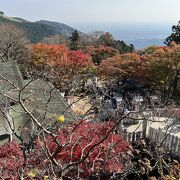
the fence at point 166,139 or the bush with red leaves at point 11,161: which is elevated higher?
the bush with red leaves at point 11,161

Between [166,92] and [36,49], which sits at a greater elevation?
[36,49]

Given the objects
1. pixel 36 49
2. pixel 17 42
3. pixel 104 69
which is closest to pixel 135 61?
pixel 104 69

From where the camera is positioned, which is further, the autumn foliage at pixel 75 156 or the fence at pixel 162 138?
the fence at pixel 162 138

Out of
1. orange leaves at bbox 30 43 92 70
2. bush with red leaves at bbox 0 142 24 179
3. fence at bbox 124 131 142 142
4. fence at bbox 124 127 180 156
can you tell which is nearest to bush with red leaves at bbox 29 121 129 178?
bush with red leaves at bbox 0 142 24 179

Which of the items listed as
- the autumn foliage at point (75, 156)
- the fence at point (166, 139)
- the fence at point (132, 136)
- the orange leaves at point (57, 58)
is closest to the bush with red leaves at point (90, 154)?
the autumn foliage at point (75, 156)

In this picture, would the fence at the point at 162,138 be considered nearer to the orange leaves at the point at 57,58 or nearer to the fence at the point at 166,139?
the fence at the point at 166,139

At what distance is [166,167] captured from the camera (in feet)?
31.8

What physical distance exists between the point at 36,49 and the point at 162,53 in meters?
11.1

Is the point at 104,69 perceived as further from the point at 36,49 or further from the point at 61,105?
the point at 61,105

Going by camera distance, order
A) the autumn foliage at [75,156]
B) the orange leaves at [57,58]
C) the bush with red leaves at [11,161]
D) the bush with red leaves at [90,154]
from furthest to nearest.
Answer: the orange leaves at [57,58], the bush with red leaves at [90,154], the autumn foliage at [75,156], the bush with red leaves at [11,161]

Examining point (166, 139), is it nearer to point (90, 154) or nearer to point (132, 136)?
point (132, 136)

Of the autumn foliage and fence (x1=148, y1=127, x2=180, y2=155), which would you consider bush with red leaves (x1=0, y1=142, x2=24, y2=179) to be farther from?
fence (x1=148, y1=127, x2=180, y2=155)

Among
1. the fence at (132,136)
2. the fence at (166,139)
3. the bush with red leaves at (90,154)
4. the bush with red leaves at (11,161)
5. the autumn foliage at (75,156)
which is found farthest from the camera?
the fence at (132,136)

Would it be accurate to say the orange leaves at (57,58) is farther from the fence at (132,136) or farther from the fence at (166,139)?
the fence at (166,139)
